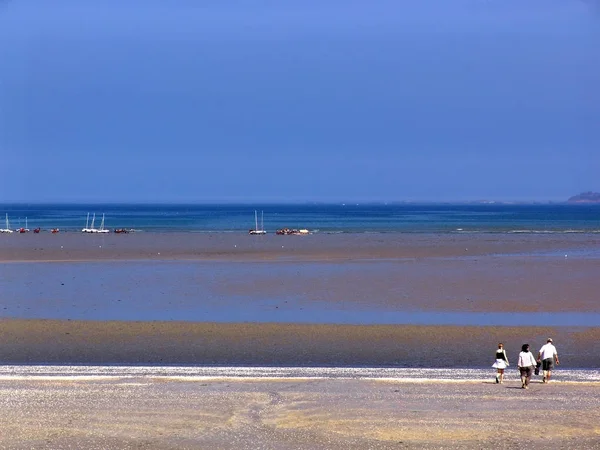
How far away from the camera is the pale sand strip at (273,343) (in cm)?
2400

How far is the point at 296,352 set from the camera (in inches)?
986

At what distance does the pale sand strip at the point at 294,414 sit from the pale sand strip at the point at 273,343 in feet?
11.3

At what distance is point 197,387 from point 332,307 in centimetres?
1454

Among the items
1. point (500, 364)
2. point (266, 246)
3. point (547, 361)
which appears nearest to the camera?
point (500, 364)

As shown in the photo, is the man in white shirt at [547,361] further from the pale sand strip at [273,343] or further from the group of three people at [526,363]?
the pale sand strip at [273,343]

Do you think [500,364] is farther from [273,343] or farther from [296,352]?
[273,343]

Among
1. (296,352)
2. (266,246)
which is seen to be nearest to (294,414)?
(296,352)

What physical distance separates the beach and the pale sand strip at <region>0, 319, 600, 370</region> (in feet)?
0.26

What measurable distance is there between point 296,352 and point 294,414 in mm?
7067

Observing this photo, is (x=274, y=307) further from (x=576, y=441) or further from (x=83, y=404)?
(x=576, y=441)

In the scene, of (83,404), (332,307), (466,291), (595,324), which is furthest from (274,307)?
(83,404)

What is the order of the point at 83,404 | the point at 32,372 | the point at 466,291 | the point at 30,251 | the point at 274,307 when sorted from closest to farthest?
the point at 83,404 < the point at 32,372 < the point at 274,307 < the point at 466,291 < the point at 30,251

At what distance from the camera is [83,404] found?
1873 centimetres

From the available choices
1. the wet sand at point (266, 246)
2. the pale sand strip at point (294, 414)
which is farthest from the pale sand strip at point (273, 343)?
the wet sand at point (266, 246)
